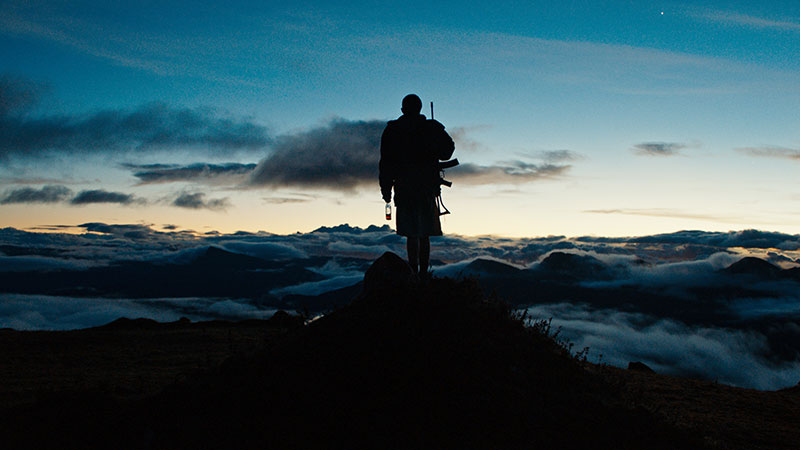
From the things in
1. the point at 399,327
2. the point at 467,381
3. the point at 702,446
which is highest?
the point at 399,327

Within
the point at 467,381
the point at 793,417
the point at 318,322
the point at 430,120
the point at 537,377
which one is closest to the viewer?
the point at 467,381

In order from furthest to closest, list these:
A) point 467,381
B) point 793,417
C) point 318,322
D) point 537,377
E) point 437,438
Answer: point 793,417 → point 318,322 → point 537,377 → point 467,381 → point 437,438

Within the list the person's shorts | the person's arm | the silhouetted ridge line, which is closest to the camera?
the silhouetted ridge line

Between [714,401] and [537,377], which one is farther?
[714,401]

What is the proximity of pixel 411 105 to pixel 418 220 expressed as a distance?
2.54 m

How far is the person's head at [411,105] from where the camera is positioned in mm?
11070

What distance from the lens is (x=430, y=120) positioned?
11172mm

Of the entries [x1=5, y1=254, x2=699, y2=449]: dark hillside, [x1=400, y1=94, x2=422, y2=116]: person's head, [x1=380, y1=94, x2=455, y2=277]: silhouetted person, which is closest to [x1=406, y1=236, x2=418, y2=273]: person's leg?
[x1=380, y1=94, x2=455, y2=277]: silhouetted person

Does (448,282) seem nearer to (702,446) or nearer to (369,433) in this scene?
(369,433)

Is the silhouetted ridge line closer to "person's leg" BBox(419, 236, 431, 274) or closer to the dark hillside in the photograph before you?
the dark hillside

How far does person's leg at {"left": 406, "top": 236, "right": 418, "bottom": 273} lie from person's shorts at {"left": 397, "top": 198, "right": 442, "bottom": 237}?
16 cm

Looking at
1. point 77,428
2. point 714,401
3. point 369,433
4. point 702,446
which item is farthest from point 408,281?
point 714,401

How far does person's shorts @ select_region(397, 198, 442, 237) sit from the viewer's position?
35.8ft

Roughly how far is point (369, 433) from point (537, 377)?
308cm
